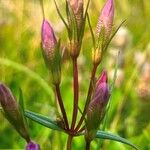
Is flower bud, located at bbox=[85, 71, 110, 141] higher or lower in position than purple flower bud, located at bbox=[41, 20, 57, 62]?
lower

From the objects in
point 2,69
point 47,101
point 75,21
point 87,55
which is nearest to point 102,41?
point 75,21

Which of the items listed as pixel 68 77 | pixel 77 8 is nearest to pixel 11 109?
pixel 77 8

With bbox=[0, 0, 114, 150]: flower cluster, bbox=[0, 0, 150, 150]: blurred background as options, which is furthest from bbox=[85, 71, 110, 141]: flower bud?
bbox=[0, 0, 150, 150]: blurred background

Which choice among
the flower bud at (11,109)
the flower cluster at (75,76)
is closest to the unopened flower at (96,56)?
the flower cluster at (75,76)

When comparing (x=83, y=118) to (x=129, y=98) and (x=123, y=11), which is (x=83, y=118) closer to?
(x=129, y=98)

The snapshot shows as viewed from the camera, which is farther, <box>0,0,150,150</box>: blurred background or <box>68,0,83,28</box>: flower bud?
<box>0,0,150,150</box>: blurred background

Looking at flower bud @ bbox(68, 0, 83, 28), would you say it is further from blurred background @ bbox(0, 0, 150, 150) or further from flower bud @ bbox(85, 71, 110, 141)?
blurred background @ bbox(0, 0, 150, 150)
